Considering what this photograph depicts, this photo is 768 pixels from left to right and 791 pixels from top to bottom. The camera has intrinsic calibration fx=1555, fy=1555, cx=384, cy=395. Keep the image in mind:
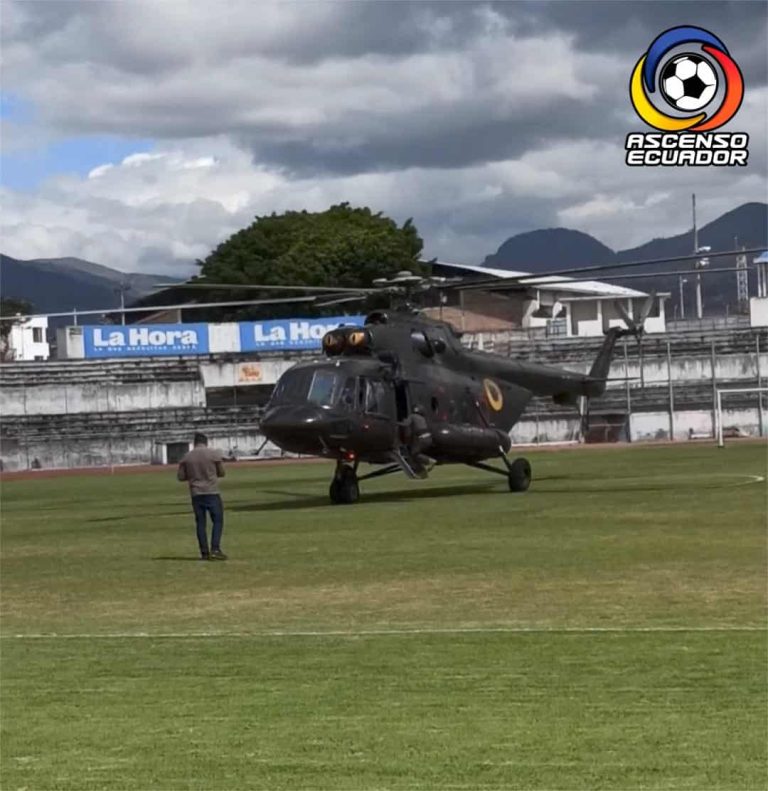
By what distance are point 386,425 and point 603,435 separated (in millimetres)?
46663

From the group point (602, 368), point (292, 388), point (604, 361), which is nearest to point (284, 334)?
point (604, 361)

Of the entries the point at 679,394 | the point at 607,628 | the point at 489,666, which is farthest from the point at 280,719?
the point at 679,394

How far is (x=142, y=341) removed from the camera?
92062 millimetres

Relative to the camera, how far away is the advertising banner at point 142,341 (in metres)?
91.9

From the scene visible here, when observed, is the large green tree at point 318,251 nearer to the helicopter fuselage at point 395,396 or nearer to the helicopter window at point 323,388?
the helicopter fuselage at point 395,396

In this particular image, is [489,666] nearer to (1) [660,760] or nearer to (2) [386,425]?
(1) [660,760]

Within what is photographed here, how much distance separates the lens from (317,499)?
36.7m

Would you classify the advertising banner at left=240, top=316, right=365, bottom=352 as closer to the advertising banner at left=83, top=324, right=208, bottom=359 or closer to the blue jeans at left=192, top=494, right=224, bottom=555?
the advertising banner at left=83, top=324, right=208, bottom=359

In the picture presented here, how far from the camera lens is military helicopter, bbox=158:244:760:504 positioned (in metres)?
31.1

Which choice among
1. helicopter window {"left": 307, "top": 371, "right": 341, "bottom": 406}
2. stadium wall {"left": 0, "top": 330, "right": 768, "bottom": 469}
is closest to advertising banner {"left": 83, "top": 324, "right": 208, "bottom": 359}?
stadium wall {"left": 0, "top": 330, "right": 768, "bottom": 469}

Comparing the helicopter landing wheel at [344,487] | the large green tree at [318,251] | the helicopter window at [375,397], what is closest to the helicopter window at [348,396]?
the helicopter window at [375,397]

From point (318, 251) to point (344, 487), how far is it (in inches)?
3014

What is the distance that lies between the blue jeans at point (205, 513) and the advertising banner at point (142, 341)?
2739 inches

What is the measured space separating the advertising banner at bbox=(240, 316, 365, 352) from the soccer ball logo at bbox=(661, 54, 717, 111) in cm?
6693
